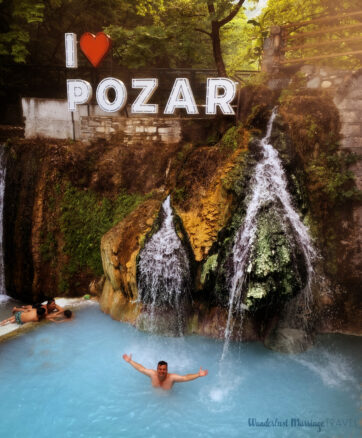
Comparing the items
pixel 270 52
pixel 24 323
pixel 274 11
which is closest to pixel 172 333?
pixel 24 323

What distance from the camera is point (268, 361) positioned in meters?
7.27

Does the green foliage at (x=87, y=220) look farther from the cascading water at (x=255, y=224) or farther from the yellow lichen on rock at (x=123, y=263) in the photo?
the cascading water at (x=255, y=224)

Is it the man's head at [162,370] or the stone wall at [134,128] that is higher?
the stone wall at [134,128]

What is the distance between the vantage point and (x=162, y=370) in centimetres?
609

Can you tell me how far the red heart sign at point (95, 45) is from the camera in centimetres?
1044

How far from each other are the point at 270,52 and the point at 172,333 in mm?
9007

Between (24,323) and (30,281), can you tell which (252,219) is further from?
(30,281)

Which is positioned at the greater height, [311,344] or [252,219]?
[252,219]

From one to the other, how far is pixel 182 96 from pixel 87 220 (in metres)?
4.87

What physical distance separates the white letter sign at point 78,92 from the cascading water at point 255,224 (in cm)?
570

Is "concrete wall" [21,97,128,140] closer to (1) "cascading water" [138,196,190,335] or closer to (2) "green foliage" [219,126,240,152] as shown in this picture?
(2) "green foliage" [219,126,240,152]

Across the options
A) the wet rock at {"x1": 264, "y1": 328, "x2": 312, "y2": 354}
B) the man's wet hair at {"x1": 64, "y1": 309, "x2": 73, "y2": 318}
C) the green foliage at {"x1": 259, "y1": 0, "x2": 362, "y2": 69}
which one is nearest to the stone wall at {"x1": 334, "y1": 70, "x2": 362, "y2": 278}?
the green foliage at {"x1": 259, "y1": 0, "x2": 362, "y2": 69}

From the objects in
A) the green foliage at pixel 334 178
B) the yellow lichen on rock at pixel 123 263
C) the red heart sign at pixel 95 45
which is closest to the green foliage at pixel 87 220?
the yellow lichen on rock at pixel 123 263

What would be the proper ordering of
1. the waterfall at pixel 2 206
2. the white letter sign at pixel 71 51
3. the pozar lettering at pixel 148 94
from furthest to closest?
1. the waterfall at pixel 2 206
2. the white letter sign at pixel 71 51
3. the pozar lettering at pixel 148 94
